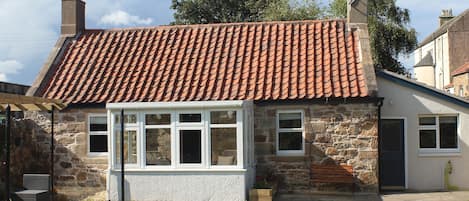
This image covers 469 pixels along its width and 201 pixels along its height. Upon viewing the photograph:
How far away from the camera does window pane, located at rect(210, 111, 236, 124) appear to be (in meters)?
14.0

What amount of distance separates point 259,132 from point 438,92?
5455 millimetres

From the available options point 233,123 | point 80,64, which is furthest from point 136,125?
point 80,64

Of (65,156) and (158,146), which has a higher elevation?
(158,146)

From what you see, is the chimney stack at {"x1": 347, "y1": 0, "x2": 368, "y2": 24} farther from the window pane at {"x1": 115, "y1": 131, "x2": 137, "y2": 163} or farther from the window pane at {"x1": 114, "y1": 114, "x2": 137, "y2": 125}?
the window pane at {"x1": 115, "y1": 131, "x2": 137, "y2": 163}

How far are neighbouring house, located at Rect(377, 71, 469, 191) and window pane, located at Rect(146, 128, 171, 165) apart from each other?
6.47 meters

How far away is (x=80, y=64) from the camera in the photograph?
18453mm

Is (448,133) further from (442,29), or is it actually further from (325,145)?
(442,29)

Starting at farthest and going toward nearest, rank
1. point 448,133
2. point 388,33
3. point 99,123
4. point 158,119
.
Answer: point 388,33, point 99,123, point 448,133, point 158,119

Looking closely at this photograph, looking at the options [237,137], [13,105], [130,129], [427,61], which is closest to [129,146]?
[130,129]

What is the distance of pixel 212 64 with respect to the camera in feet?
57.2

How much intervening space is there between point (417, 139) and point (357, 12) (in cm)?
473

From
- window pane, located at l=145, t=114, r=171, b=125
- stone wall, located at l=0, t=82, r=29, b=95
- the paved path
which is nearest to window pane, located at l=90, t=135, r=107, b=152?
window pane, located at l=145, t=114, r=171, b=125

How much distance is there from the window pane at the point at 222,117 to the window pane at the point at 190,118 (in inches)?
13.9

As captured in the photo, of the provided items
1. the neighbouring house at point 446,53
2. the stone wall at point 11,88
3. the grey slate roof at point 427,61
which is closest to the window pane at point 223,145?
the stone wall at point 11,88
